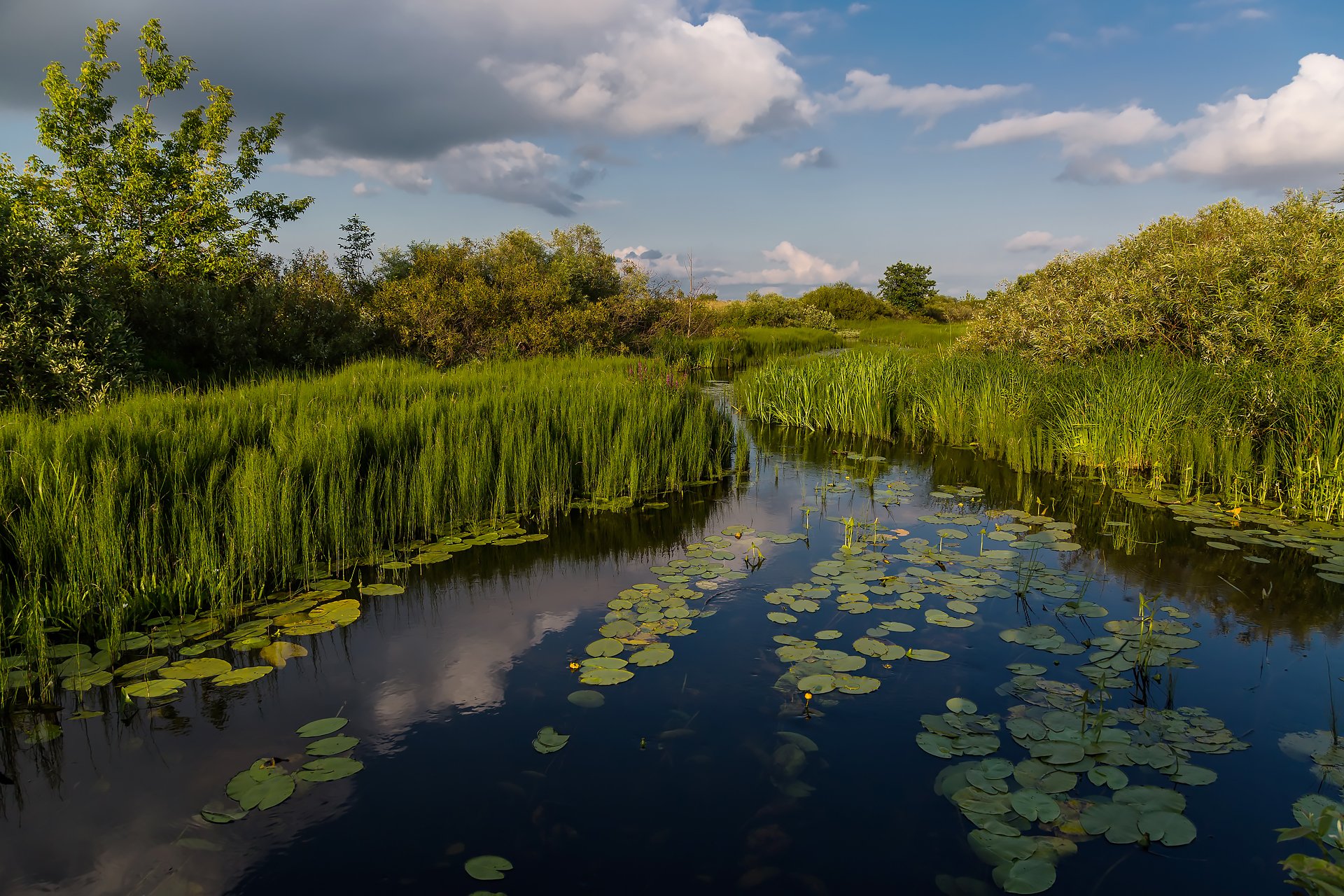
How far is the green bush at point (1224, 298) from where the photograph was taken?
976 cm

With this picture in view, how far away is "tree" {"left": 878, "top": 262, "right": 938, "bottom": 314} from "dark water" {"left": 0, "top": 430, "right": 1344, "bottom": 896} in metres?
54.2

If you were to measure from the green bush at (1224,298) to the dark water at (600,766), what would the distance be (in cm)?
550

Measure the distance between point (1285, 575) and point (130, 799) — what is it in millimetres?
8788

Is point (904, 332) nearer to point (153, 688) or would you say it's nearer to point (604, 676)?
point (604, 676)

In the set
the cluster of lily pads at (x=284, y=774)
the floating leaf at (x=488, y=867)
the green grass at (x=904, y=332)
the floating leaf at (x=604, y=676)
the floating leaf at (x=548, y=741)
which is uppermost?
the green grass at (x=904, y=332)

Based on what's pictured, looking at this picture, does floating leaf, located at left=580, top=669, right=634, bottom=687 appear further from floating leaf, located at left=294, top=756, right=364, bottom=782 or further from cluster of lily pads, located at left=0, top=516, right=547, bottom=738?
cluster of lily pads, located at left=0, top=516, right=547, bottom=738

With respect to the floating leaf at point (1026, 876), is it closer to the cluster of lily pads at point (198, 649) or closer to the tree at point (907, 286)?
the cluster of lily pads at point (198, 649)

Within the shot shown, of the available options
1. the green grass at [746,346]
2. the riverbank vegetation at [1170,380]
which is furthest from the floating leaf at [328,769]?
the green grass at [746,346]

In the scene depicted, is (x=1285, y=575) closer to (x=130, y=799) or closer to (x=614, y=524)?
(x=614, y=524)

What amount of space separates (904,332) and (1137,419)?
28023mm

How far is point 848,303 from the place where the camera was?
50.8m

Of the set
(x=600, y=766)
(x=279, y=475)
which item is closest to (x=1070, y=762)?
(x=600, y=766)

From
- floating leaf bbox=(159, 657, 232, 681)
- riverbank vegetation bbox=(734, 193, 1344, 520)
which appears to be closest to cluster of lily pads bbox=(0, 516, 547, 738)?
floating leaf bbox=(159, 657, 232, 681)

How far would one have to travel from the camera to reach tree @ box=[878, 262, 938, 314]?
5678 centimetres
